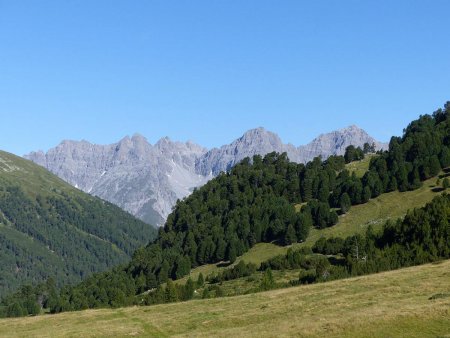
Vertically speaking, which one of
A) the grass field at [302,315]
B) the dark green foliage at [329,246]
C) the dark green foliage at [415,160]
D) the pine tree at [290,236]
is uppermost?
the dark green foliage at [415,160]

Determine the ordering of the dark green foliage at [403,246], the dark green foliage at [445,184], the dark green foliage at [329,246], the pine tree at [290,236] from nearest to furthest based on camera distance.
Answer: the dark green foliage at [403,246], the dark green foliage at [329,246], the dark green foliage at [445,184], the pine tree at [290,236]

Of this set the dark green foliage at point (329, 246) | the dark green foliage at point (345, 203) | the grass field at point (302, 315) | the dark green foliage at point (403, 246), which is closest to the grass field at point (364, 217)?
the dark green foliage at point (345, 203)

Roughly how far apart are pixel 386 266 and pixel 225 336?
49357mm

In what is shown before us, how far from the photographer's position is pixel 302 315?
48.9 meters

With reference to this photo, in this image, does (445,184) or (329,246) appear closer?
(329,246)

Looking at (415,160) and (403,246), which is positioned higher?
(415,160)

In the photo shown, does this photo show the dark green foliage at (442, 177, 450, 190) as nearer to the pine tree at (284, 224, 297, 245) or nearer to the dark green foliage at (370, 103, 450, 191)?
the dark green foliage at (370, 103, 450, 191)

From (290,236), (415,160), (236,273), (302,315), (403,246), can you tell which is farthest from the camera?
(415,160)

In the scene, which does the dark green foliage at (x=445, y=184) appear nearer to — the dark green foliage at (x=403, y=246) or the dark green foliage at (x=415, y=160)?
the dark green foliage at (x=415, y=160)

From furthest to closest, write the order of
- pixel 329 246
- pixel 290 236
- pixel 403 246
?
pixel 290 236, pixel 329 246, pixel 403 246

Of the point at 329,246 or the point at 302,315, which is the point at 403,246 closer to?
the point at 329,246

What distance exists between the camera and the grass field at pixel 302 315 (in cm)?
3972

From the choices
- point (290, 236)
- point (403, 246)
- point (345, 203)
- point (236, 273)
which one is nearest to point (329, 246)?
point (290, 236)

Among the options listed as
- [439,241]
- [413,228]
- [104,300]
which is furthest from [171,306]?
[104,300]
